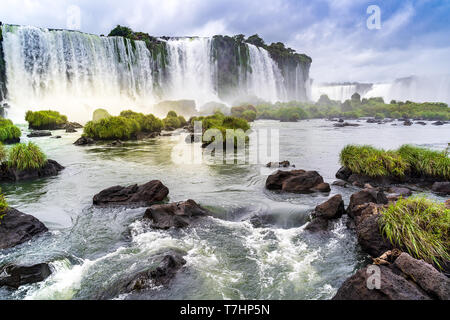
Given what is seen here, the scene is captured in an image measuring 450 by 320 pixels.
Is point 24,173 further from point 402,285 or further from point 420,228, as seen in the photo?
point 420,228

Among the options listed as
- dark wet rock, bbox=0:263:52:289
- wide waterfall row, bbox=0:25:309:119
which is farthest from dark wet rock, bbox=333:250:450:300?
wide waterfall row, bbox=0:25:309:119

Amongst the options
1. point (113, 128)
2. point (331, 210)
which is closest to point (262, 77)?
point (113, 128)

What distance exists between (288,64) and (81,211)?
128 metres

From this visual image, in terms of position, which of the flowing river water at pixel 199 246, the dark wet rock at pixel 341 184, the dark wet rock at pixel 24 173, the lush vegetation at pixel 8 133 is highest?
the lush vegetation at pixel 8 133

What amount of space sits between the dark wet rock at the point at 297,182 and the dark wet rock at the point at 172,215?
4.66 meters

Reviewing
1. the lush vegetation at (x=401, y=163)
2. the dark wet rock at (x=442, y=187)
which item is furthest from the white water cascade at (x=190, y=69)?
the dark wet rock at (x=442, y=187)

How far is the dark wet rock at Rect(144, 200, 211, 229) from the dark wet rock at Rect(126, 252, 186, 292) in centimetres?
223

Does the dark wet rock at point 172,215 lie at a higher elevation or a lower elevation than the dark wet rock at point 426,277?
lower

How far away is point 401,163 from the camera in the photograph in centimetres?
1388

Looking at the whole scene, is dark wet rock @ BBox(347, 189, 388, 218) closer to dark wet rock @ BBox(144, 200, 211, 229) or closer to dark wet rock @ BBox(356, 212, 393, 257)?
dark wet rock @ BBox(356, 212, 393, 257)

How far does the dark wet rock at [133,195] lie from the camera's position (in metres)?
11.2

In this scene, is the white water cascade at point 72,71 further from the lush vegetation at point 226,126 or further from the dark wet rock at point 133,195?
the dark wet rock at point 133,195

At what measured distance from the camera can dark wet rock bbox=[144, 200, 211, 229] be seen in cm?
904

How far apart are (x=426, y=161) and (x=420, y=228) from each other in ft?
29.0
